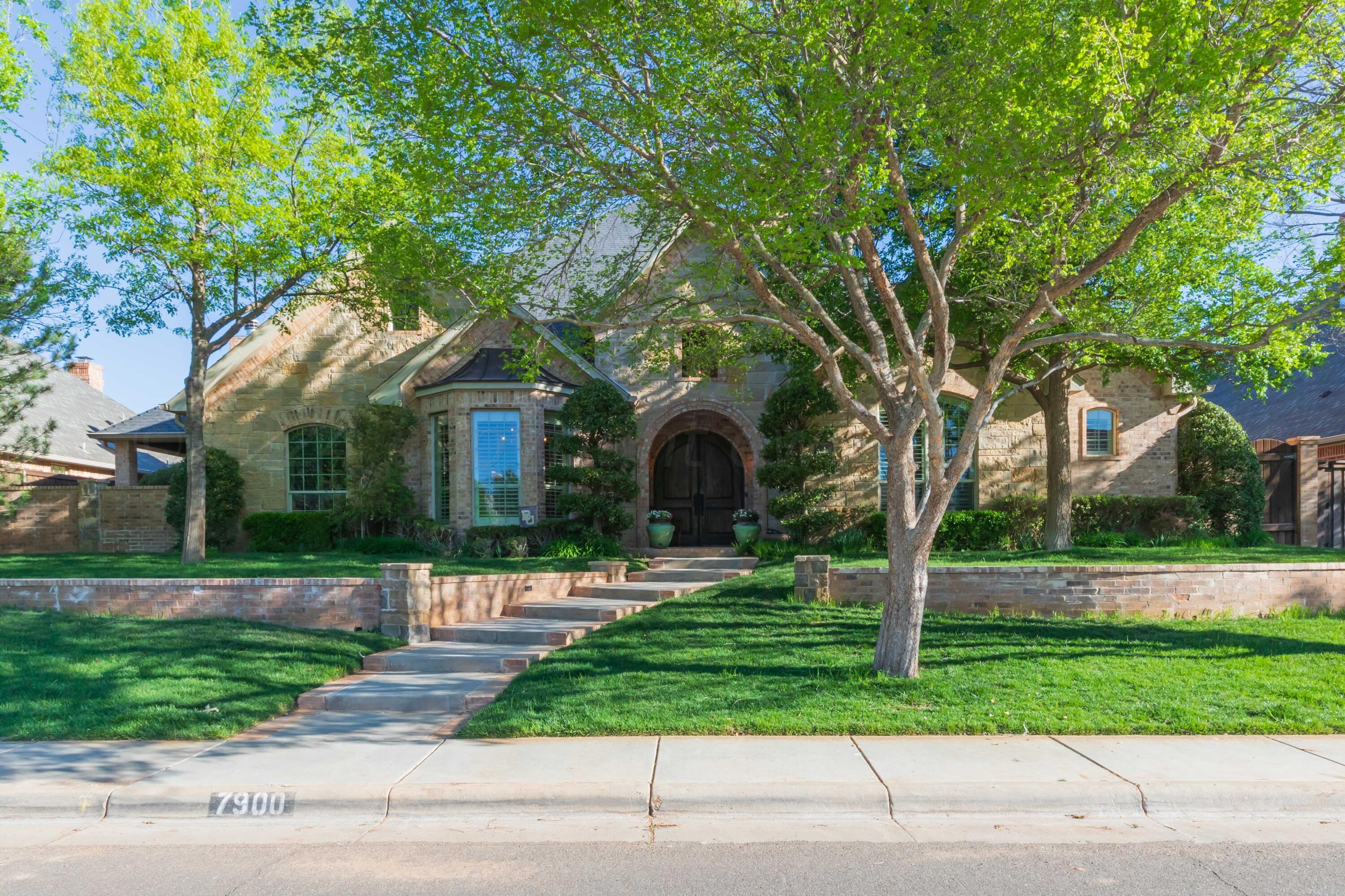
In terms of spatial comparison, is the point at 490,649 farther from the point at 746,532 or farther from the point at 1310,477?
the point at 1310,477

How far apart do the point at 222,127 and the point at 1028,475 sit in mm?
16603

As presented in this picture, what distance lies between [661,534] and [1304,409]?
59.9 feet

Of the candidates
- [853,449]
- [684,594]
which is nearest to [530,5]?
[684,594]

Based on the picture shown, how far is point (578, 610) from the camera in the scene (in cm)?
1309

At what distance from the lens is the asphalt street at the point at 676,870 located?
192 inches

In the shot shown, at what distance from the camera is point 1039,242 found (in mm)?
9773

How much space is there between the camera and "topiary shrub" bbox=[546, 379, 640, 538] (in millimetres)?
17328

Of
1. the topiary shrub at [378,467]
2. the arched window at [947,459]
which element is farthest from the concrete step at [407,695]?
the arched window at [947,459]

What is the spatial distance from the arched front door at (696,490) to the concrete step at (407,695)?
33.6ft

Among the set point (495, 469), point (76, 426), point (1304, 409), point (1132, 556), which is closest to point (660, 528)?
point (495, 469)

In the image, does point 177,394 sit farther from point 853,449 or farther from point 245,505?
point 853,449

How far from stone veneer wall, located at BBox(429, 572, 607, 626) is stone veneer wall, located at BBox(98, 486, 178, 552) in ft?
33.4

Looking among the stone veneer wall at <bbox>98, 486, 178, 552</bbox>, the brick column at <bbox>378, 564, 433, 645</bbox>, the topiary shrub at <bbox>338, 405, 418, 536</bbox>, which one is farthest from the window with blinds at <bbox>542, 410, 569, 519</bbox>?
the stone veneer wall at <bbox>98, 486, 178, 552</bbox>

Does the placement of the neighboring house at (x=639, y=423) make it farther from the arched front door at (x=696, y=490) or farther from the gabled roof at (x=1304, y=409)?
the gabled roof at (x=1304, y=409)
